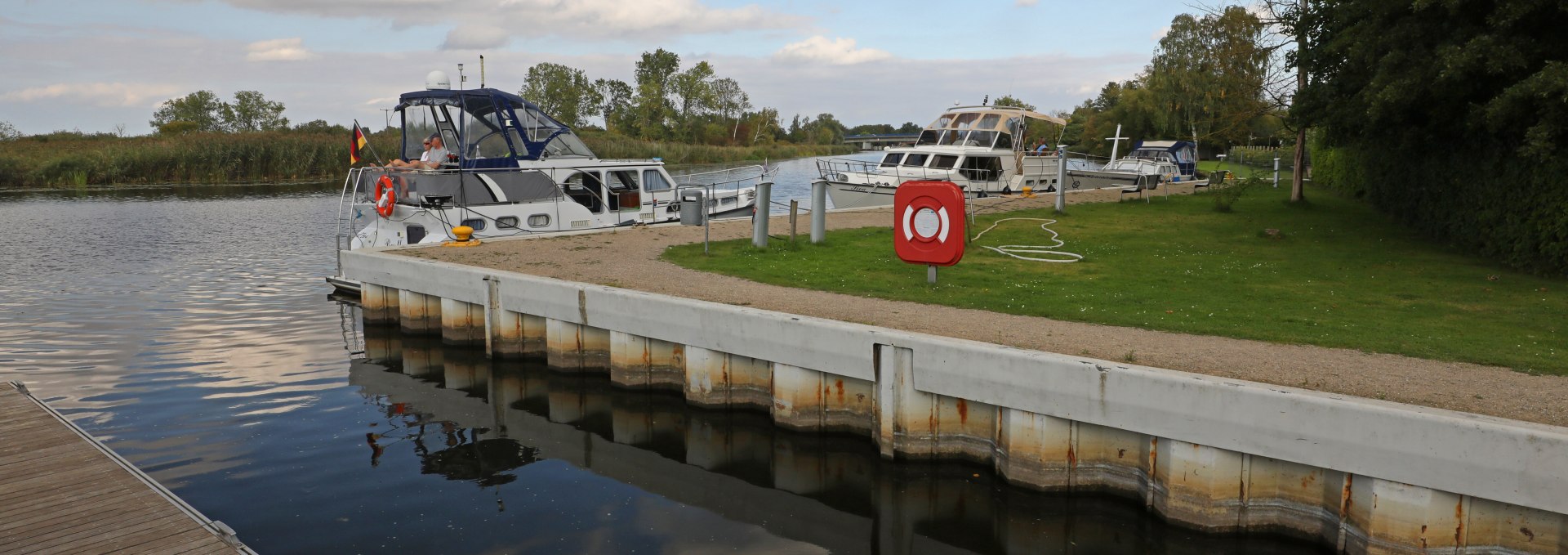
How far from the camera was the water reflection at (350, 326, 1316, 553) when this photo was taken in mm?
8727

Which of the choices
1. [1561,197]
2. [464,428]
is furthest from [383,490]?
[1561,197]

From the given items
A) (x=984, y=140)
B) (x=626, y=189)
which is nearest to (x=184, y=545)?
(x=626, y=189)

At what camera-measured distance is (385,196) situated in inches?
815

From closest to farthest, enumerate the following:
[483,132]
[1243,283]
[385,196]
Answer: [1243,283] → [385,196] → [483,132]

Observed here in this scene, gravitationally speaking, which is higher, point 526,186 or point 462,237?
point 526,186

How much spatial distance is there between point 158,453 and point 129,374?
4.31 metres

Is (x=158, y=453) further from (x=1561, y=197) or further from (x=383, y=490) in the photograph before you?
(x=1561, y=197)

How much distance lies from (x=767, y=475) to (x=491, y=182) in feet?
45.8

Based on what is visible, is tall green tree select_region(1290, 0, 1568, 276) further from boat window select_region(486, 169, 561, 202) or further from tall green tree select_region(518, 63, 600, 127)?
tall green tree select_region(518, 63, 600, 127)

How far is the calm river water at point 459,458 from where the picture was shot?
8.77 m

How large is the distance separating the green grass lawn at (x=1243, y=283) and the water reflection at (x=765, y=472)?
2753 millimetres

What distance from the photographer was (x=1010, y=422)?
A: 369 inches

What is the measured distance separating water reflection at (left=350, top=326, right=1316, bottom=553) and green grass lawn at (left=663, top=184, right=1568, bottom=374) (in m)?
2.75

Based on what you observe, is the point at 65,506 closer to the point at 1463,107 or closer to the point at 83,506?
the point at 83,506
